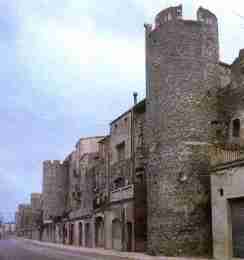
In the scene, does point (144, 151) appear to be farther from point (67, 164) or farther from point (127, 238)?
point (67, 164)

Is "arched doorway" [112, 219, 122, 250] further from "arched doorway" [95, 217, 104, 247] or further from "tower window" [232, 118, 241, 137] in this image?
"tower window" [232, 118, 241, 137]

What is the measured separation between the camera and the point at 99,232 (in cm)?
4231

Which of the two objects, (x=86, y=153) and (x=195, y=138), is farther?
(x=86, y=153)

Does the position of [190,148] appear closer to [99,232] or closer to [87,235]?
[99,232]

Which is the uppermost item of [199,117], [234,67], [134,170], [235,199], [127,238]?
[234,67]

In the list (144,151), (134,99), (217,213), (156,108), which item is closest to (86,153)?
(134,99)

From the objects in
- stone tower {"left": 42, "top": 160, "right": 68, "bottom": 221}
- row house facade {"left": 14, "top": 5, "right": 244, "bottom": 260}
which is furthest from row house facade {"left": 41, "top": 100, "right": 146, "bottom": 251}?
stone tower {"left": 42, "top": 160, "right": 68, "bottom": 221}

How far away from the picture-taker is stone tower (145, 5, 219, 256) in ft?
89.8

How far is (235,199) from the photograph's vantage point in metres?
24.2

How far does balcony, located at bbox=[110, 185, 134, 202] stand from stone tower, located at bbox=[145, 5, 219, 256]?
4.44 metres

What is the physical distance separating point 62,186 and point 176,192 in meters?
44.4

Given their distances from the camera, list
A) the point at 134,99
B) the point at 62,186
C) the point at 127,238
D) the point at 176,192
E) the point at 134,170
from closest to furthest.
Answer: the point at 176,192
the point at 127,238
the point at 134,170
the point at 134,99
the point at 62,186

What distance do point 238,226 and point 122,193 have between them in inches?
524

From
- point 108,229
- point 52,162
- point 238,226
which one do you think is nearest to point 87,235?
point 108,229
